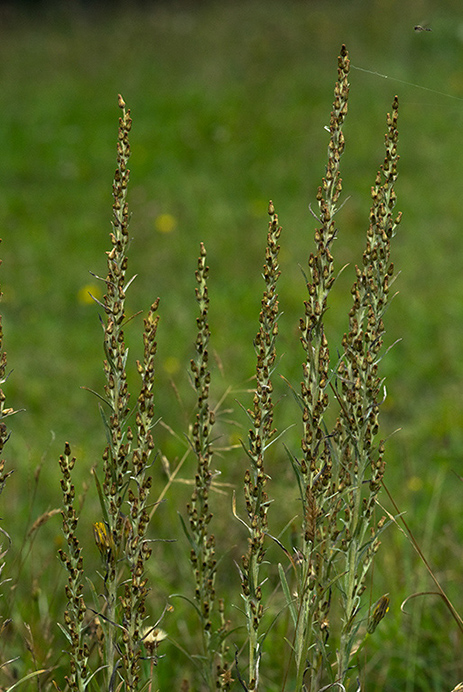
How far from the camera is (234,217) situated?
6.98 meters

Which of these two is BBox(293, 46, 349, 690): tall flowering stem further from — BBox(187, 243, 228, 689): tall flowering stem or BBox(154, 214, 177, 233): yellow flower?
BBox(154, 214, 177, 233): yellow flower

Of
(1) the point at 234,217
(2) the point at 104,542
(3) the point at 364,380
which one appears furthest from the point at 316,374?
(1) the point at 234,217

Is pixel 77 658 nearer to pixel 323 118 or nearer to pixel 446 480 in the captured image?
pixel 446 480

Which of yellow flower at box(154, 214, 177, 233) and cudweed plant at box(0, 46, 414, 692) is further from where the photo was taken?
yellow flower at box(154, 214, 177, 233)

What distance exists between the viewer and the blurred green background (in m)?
3.46

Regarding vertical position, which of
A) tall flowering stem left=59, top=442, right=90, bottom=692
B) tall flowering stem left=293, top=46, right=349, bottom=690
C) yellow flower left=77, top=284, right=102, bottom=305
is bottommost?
yellow flower left=77, top=284, right=102, bottom=305

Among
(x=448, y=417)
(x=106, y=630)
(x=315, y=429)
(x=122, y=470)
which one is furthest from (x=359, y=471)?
(x=448, y=417)

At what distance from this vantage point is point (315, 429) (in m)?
1.15

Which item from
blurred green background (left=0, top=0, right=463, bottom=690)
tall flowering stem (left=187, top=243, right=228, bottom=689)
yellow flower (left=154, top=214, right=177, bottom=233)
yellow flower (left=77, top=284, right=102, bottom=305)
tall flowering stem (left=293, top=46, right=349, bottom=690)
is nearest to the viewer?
tall flowering stem (left=293, top=46, right=349, bottom=690)

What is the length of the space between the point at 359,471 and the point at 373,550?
0.43ft

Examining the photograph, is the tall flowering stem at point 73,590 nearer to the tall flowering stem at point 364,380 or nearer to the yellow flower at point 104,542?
the yellow flower at point 104,542

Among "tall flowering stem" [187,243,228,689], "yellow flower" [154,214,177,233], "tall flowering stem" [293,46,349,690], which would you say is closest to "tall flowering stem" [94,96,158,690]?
"tall flowering stem" [187,243,228,689]

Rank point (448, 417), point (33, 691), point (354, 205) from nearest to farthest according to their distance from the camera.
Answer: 1. point (33, 691)
2. point (448, 417)
3. point (354, 205)

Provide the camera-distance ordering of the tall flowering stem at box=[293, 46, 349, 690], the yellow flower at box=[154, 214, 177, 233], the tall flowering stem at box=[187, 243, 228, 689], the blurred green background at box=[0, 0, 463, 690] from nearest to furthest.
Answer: the tall flowering stem at box=[293, 46, 349, 690]
the tall flowering stem at box=[187, 243, 228, 689]
the blurred green background at box=[0, 0, 463, 690]
the yellow flower at box=[154, 214, 177, 233]
